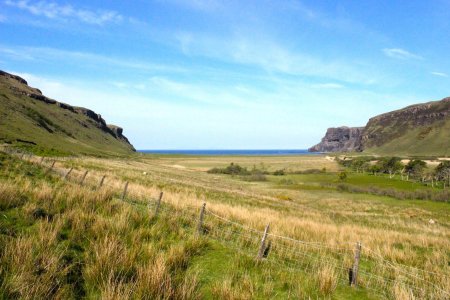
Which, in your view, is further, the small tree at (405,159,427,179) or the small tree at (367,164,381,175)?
the small tree at (367,164,381,175)

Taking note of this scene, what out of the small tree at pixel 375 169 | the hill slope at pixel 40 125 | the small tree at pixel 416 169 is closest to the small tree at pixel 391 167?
the small tree at pixel 375 169

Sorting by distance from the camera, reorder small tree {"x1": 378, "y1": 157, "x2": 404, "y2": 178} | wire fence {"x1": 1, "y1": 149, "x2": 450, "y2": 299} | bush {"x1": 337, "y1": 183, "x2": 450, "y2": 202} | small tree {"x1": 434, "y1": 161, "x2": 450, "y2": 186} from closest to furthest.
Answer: wire fence {"x1": 1, "y1": 149, "x2": 450, "y2": 299}, bush {"x1": 337, "y1": 183, "x2": 450, "y2": 202}, small tree {"x1": 434, "y1": 161, "x2": 450, "y2": 186}, small tree {"x1": 378, "y1": 157, "x2": 404, "y2": 178}

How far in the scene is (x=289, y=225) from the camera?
669 inches

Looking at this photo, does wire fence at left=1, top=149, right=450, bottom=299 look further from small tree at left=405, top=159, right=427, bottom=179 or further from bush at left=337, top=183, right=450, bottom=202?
small tree at left=405, top=159, right=427, bottom=179

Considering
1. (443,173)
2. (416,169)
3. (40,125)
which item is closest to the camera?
(443,173)

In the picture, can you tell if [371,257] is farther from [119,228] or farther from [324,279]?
[119,228]

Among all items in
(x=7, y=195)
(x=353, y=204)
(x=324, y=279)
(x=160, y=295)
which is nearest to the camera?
(x=160, y=295)

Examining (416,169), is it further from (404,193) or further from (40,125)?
(40,125)

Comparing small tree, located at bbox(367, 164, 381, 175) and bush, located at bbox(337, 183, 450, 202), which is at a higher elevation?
small tree, located at bbox(367, 164, 381, 175)

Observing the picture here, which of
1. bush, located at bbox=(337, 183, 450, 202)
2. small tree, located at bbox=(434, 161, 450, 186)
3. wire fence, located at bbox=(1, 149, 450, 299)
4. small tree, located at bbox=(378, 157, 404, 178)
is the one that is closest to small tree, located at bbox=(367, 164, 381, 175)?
small tree, located at bbox=(378, 157, 404, 178)

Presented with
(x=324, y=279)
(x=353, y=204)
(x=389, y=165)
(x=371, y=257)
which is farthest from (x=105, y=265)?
(x=389, y=165)

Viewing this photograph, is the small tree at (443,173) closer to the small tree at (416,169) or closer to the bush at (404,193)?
the small tree at (416,169)

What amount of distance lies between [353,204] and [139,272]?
46537mm

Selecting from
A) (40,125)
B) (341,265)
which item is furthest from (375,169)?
(40,125)
